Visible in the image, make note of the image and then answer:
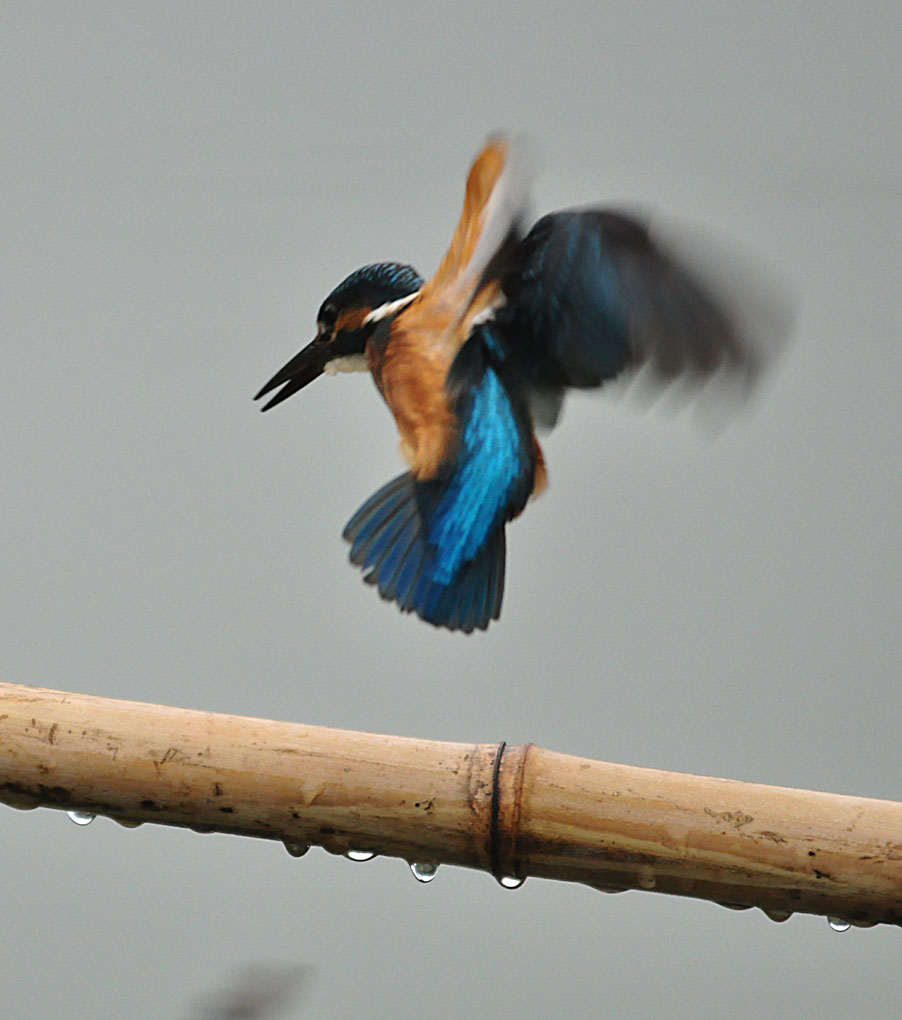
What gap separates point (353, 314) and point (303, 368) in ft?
0.17

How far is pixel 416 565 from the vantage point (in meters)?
0.85

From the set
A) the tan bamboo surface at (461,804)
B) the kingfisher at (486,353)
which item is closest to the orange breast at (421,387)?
the kingfisher at (486,353)

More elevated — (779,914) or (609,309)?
(609,309)

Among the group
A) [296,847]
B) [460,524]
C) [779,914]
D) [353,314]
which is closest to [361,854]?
[296,847]

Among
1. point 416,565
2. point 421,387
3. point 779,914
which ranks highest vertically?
point 421,387

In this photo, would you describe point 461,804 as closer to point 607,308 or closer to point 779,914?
point 779,914

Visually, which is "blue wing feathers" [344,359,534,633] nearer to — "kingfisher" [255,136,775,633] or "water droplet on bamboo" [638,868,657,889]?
"kingfisher" [255,136,775,633]

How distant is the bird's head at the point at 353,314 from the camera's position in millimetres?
866

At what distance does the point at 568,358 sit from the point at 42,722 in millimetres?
394

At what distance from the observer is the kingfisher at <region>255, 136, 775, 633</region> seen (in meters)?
0.78

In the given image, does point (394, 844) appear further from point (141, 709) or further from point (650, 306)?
point (650, 306)

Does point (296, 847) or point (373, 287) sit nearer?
point (296, 847)

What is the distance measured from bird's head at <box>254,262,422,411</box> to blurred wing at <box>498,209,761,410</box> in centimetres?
9

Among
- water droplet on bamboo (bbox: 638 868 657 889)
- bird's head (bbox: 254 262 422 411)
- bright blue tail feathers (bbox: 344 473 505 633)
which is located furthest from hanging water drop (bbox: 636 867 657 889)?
bird's head (bbox: 254 262 422 411)
